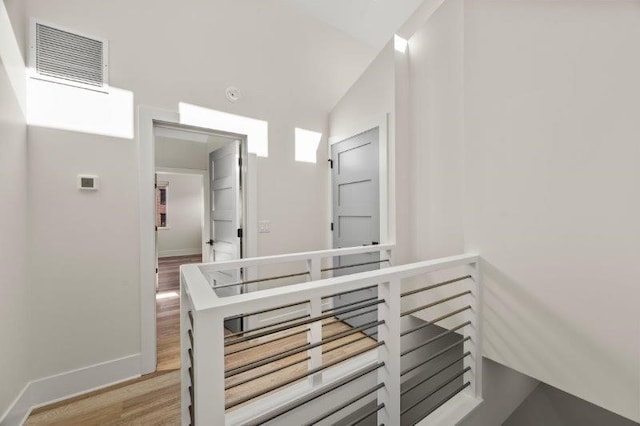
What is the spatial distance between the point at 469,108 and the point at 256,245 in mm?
2081

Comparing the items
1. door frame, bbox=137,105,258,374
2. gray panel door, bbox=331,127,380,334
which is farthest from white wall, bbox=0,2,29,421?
gray panel door, bbox=331,127,380,334

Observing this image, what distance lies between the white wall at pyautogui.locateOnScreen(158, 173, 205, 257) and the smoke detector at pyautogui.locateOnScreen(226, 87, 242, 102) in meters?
5.45

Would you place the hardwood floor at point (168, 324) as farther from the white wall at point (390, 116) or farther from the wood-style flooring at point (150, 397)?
the white wall at point (390, 116)

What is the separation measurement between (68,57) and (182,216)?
6201mm

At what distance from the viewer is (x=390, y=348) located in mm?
1241

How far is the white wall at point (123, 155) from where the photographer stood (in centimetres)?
183

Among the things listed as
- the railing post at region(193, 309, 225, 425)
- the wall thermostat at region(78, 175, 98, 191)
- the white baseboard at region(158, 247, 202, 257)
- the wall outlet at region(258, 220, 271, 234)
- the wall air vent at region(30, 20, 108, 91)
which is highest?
the wall air vent at region(30, 20, 108, 91)

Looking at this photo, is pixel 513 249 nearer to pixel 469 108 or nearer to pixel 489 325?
pixel 489 325

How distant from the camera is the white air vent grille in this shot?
177cm

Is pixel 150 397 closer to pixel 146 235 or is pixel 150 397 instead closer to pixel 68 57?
pixel 146 235

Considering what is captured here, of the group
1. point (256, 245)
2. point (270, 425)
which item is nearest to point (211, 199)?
point (256, 245)

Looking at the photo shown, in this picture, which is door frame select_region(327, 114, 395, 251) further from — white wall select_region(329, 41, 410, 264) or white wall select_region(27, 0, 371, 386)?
white wall select_region(27, 0, 371, 386)

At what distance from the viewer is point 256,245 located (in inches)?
105

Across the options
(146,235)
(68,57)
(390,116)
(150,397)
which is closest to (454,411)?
(150,397)
